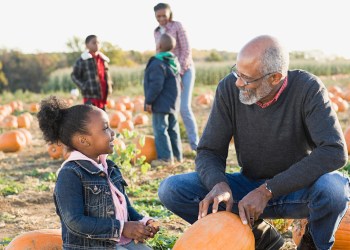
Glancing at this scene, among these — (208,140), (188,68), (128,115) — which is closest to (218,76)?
(128,115)

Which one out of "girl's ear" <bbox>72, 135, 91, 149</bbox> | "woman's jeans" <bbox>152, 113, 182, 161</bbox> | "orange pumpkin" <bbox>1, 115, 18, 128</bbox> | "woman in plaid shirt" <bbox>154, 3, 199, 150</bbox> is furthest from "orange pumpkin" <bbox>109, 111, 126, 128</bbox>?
"girl's ear" <bbox>72, 135, 91, 149</bbox>

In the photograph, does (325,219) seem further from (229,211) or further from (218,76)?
(218,76)

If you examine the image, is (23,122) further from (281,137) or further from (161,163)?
(281,137)

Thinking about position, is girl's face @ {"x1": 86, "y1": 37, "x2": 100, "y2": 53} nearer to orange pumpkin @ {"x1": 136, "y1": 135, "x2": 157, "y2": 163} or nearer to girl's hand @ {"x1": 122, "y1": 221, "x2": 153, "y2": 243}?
orange pumpkin @ {"x1": 136, "y1": 135, "x2": 157, "y2": 163}

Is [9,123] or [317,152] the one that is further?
[9,123]

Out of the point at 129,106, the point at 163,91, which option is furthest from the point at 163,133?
the point at 129,106

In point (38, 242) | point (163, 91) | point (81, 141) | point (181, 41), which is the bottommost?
point (38, 242)

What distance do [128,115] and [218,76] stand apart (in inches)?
585

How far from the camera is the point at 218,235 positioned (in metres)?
3.32

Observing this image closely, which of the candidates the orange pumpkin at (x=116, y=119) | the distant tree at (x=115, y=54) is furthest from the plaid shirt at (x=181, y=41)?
the distant tree at (x=115, y=54)

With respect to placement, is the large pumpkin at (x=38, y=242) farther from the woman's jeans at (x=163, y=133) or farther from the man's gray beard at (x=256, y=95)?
the woman's jeans at (x=163, y=133)

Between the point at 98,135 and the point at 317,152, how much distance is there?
1271 mm

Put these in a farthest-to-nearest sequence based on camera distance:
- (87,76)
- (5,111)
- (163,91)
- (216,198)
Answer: (5,111) → (87,76) → (163,91) → (216,198)

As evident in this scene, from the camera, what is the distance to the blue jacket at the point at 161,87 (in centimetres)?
Result: 766
